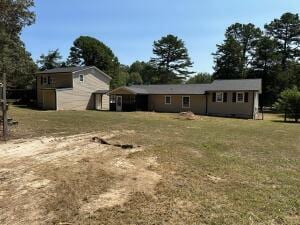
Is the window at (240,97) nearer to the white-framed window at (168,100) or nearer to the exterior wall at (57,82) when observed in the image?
the white-framed window at (168,100)

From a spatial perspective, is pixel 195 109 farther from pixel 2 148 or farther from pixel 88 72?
pixel 2 148

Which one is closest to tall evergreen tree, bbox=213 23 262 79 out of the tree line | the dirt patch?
the tree line

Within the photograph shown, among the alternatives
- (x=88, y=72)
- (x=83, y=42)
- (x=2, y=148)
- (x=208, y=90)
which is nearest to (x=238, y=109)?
(x=208, y=90)

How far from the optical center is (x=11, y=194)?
552cm

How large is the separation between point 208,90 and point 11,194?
26.3 meters

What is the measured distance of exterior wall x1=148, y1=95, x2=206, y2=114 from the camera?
31297 mm

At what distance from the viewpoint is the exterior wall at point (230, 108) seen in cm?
2844

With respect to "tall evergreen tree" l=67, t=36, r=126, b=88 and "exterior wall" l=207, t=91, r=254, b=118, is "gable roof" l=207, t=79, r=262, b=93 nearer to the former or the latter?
"exterior wall" l=207, t=91, r=254, b=118

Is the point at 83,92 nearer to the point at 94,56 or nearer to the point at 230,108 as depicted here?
the point at 230,108

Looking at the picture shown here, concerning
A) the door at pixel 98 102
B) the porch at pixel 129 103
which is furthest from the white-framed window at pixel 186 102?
the door at pixel 98 102

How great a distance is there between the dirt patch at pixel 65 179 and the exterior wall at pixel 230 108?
67.4 ft

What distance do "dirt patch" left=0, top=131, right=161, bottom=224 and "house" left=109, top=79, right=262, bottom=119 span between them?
20.6 metres

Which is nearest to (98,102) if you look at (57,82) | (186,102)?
(57,82)

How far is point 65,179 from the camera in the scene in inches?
255
